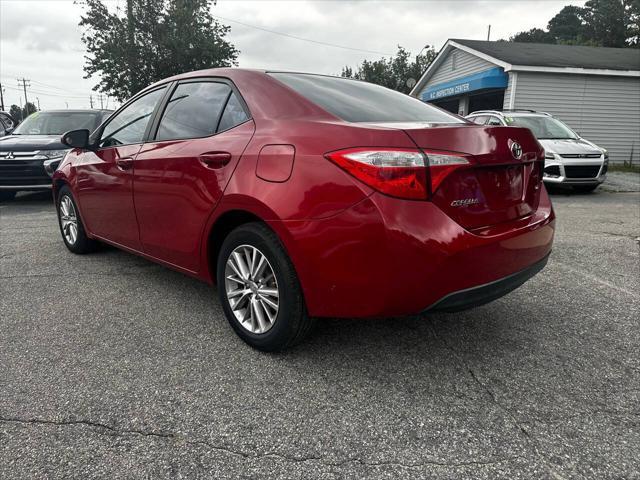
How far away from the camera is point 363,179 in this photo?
87.8 inches

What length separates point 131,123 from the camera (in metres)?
3.98

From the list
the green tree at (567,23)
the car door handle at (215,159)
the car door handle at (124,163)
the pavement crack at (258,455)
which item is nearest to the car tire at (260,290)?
the car door handle at (215,159)

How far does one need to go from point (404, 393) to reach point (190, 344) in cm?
130

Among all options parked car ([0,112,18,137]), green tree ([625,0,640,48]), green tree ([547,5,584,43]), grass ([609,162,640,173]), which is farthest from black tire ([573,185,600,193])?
green tree ([547,5,584,43])

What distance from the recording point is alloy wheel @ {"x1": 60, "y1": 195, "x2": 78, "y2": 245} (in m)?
4.96

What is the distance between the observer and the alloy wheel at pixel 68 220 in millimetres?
4965

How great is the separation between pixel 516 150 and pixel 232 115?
160 centimetres

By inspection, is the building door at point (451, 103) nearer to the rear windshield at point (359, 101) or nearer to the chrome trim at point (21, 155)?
the chrome trim at point (21, 155)

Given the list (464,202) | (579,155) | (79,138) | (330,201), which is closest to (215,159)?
(330,201)

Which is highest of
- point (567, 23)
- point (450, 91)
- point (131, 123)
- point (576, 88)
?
point (567, 23)

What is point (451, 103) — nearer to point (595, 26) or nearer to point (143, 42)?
point (143, 42)

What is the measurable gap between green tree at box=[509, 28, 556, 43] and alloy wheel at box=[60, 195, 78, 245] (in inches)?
2552

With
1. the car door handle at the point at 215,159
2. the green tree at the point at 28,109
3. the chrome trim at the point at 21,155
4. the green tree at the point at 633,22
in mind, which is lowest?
the chrome trim at the point at 21,155

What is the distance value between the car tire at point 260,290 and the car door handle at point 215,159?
38cm
